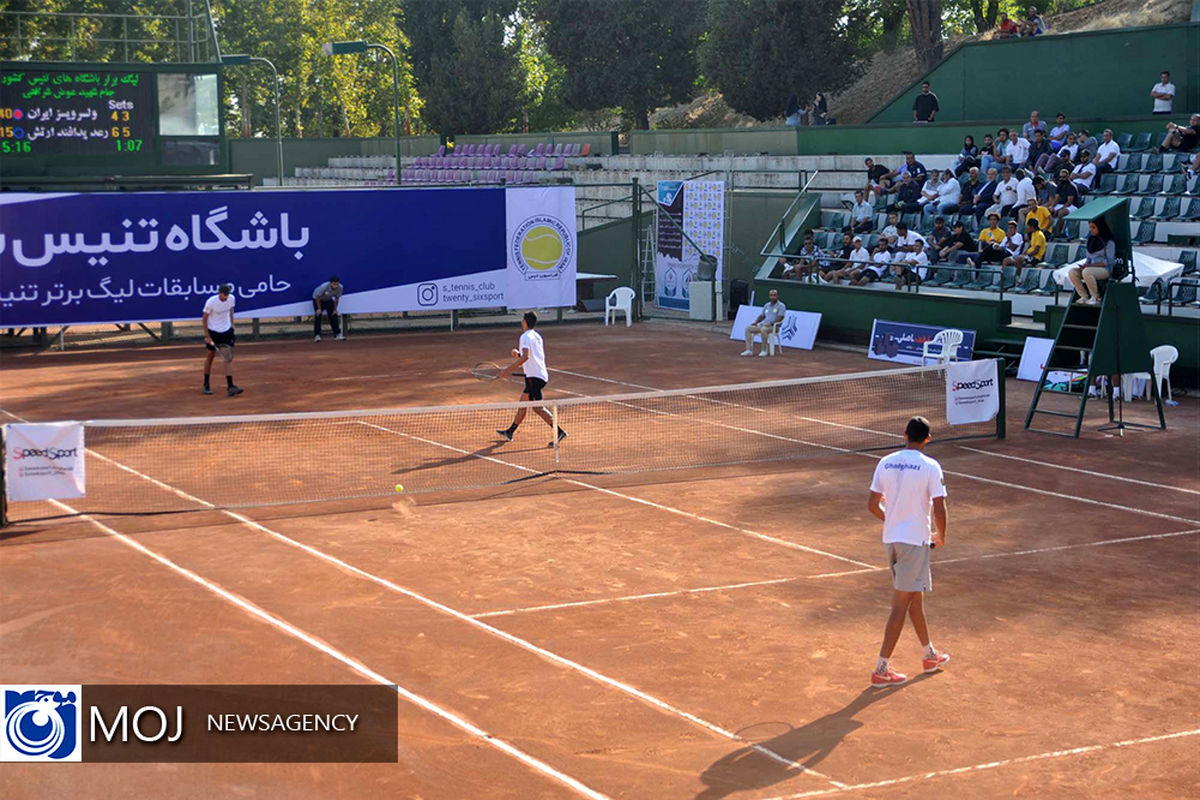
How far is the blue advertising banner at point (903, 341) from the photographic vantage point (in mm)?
27500

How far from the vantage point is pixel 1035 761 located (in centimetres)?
875

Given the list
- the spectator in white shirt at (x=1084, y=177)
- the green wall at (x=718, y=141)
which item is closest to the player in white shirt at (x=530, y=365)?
the spectator in white shirt at (x=1084, y=177)

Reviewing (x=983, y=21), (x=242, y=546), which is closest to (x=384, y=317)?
(x=242, y=546)

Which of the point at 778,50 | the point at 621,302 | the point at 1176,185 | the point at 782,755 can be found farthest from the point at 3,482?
the point at 778,50

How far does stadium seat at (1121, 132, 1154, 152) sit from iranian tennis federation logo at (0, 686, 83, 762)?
28155 millimetres

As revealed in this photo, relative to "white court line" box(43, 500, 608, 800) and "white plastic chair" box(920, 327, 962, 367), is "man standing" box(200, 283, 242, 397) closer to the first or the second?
"white court line" box(43, 500, 608, 800)

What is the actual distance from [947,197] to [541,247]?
34.0 ft

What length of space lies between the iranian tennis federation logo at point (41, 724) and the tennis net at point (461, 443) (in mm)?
6066

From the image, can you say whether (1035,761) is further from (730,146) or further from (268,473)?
(730,146)

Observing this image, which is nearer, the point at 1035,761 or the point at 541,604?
the point at 1035,761

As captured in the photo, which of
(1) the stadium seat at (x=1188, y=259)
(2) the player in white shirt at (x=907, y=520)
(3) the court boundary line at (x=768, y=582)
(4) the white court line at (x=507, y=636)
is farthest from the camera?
(1) the stadium seat at (x=1188, y=259)

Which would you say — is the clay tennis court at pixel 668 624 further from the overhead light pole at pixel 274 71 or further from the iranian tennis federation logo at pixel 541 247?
the overhead light pole at pixel 274 71

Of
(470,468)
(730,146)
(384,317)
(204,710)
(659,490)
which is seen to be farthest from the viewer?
(730,146)

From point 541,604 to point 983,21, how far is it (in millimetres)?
61169
